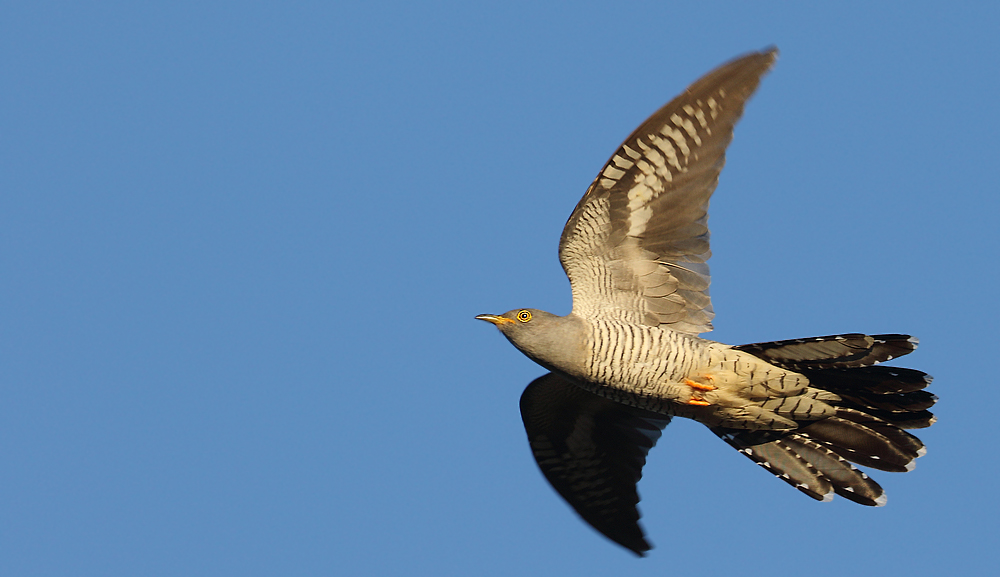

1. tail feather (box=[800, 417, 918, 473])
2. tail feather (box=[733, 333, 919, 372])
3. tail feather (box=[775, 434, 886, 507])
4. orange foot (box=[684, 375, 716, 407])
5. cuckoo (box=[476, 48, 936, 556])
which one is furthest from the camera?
tail feather (box=[775, 434, 886, 507])

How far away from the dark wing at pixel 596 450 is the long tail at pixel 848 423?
99cm

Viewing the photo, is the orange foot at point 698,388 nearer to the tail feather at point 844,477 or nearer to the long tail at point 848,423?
the long tail at point 848,423

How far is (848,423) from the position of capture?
8375 millimetres

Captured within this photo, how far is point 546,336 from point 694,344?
1241mm

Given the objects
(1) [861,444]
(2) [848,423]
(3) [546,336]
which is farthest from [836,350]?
(3) [546,336]

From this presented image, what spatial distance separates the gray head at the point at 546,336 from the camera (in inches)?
309

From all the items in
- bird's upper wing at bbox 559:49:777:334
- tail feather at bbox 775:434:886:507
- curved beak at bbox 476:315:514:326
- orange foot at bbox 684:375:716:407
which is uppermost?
bird's upper wing at bbox 559:49:777:334

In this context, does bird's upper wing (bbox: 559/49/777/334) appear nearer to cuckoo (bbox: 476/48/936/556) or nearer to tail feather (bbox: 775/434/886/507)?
cuckoo (bbox: 476/48/936/556)

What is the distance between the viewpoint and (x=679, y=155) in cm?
789

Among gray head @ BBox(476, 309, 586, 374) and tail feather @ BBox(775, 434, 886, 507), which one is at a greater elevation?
gray head @ BBox(476, 309, 586, 374)

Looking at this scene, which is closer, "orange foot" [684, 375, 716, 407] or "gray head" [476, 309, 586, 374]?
"gray head" [476, 309, 586, 374]

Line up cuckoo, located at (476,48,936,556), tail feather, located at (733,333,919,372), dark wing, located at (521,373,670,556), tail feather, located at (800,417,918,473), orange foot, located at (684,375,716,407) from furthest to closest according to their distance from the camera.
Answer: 1. dark wing, located at (521,373,670,556)
2. tail feather, located at (800,417,918,473)
3. orange foot, located at (684,375,716,407)
4. cuckoo, located at (476,48,936,556)
5. tail feather, located at (733,333,919,372)

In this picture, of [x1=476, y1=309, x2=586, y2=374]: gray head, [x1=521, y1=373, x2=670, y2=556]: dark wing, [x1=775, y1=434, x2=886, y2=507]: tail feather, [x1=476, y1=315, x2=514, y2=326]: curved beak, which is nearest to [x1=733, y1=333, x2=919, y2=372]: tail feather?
[x1=775, y1=434, x2=886, y2=507]: tail feather

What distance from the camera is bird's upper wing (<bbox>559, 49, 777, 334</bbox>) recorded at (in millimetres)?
7734
